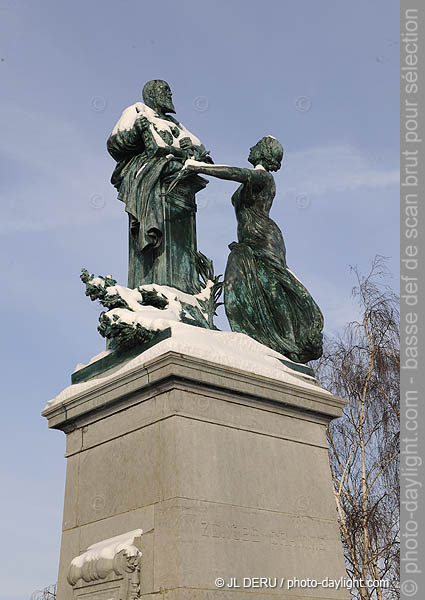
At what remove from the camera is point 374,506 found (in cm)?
1723

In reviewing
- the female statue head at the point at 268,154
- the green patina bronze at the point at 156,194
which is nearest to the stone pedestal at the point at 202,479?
the green patina bronze at the point at 156,194

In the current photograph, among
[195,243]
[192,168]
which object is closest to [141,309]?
[195,243]

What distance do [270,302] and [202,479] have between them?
238cm

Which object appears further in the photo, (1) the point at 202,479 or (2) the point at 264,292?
(2) the point at 264,292

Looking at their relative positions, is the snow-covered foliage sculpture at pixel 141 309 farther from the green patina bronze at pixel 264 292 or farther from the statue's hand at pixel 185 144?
the statue's hand at pixel 185 144

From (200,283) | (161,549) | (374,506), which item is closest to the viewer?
(161,549)

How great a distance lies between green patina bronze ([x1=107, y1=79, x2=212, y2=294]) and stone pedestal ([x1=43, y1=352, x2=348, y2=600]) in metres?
1.56

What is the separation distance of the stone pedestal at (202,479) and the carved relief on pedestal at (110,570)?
0.07 metres

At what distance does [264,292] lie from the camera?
24.7 feet

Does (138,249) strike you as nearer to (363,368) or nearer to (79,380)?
(79,380)

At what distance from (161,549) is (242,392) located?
1.45 metres

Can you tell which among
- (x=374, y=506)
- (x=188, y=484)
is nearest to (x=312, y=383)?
(x=188, y=484)

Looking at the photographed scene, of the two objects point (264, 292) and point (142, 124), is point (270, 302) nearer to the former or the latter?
point (264, 292)

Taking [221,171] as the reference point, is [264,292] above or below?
below
